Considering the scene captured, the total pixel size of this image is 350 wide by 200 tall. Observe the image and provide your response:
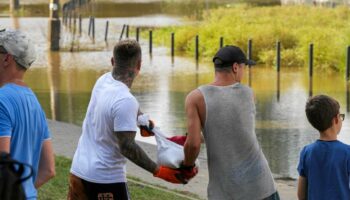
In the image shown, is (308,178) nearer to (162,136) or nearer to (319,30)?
(162,136)

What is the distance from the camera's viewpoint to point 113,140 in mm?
5777

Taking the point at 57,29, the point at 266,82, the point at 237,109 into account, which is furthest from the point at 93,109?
the point at 57,29

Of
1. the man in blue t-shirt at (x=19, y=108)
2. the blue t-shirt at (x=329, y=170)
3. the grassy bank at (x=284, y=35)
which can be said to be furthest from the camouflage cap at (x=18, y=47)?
the grassy bank at (x=284, y=35)

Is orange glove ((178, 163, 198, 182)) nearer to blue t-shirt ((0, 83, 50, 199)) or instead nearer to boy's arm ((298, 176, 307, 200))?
boy's arm ((298, 176, 307, 200))

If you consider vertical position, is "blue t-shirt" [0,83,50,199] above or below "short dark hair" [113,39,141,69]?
below

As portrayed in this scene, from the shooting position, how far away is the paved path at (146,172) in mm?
10266

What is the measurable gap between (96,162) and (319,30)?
71.9ft

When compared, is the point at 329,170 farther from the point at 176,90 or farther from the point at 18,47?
the point at 176,90

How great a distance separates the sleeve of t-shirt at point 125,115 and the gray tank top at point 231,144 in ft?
1.37

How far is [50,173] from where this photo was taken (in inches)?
191

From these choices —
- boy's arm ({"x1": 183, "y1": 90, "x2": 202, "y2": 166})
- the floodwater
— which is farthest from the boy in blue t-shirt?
the floodwater

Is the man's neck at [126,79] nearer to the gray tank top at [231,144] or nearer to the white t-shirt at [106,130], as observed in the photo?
the white t-shirt at [106,130]

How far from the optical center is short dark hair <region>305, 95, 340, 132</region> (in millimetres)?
5508

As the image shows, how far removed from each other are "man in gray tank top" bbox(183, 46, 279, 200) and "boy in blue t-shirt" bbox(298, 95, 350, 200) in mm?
370
